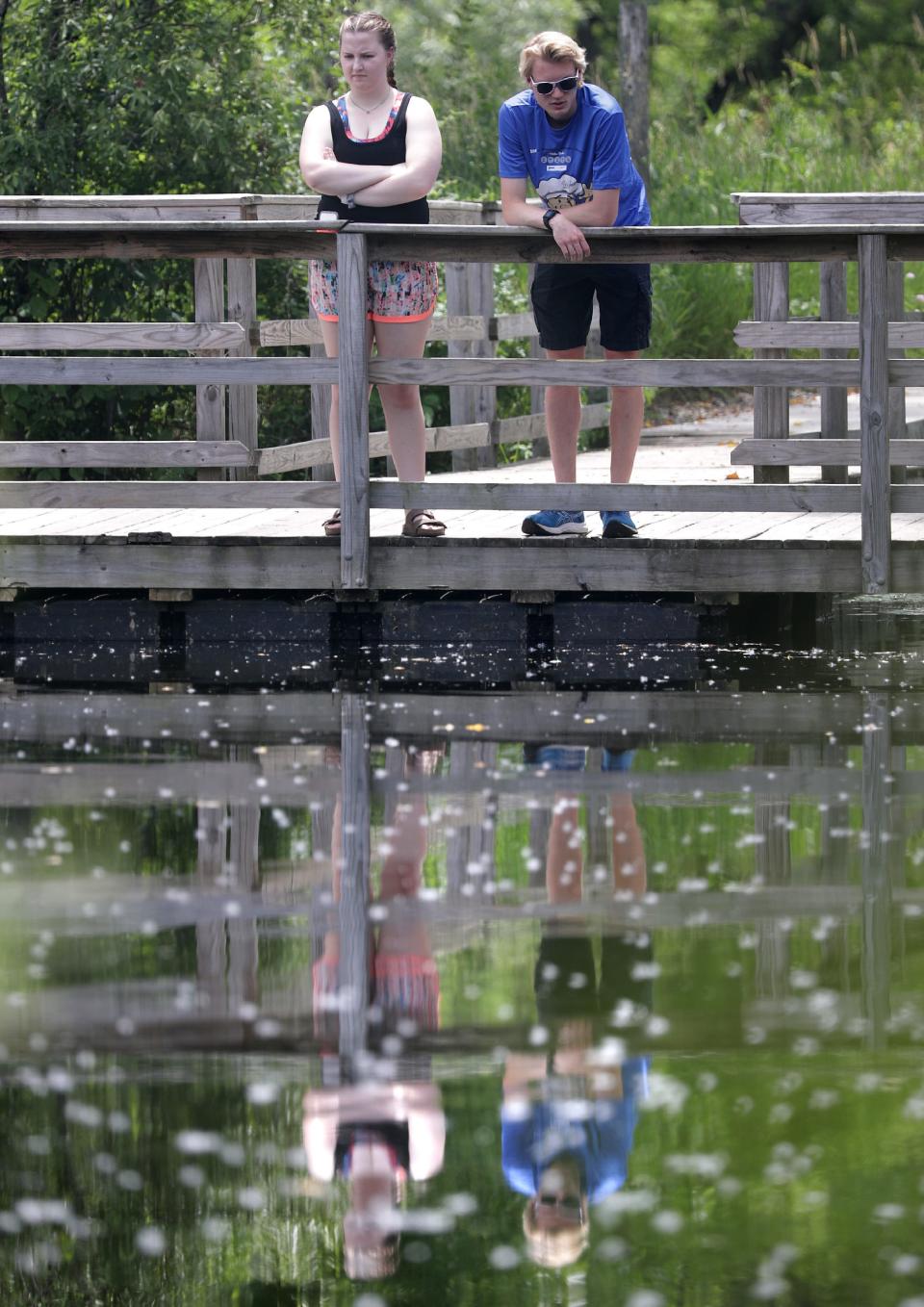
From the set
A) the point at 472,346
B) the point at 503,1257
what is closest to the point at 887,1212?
the point at 503,1257

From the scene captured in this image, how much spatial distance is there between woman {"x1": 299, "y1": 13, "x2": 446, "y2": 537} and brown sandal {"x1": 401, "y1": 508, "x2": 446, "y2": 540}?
11mm

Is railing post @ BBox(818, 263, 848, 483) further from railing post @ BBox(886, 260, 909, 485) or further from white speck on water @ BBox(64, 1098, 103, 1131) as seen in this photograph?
white speck on water @ BBox(64, 1098, 103, 1131)

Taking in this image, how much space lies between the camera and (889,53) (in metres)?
31.2

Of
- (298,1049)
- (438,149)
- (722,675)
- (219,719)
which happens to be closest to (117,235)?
(438,149)

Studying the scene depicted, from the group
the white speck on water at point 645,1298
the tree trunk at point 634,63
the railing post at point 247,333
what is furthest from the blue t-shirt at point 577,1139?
the tree trunk at point 634,63

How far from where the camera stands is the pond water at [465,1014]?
345 cm

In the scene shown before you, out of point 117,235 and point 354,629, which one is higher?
point 117,235

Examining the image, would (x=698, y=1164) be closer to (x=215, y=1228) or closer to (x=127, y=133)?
(x=215, y=1228)

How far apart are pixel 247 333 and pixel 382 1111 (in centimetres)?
602

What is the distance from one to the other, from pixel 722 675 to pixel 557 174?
186 cm

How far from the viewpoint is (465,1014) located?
4.38 meters

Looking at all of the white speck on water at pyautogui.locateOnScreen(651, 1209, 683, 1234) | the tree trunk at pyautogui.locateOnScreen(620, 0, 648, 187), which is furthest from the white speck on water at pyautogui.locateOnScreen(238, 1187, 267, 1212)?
the tree trunk at pyautogui.locateOnScreen(620, 0, 648, 187)

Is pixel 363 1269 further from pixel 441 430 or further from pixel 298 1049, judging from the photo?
pixel 441 430

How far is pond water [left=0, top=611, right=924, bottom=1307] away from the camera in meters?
3.45
